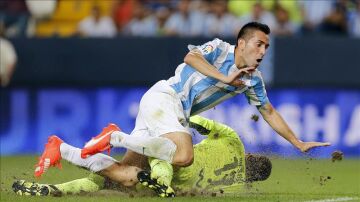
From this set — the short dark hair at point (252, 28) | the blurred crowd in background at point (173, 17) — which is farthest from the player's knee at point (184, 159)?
the blurred crowd in background at point (173, 17)

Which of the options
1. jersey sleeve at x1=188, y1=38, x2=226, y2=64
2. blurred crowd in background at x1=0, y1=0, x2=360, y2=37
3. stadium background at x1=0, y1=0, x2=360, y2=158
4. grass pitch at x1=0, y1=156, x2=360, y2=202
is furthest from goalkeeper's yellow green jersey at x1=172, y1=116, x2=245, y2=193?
blurred crowd in background at x1=0, y1=0, x2=360, y2=37

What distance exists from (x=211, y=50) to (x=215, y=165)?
3.96ft

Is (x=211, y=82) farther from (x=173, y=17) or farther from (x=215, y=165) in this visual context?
(x=173, y=17)

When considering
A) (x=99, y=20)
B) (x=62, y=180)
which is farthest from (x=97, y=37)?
(x=62, y=180)

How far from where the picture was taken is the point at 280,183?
12.7 metres

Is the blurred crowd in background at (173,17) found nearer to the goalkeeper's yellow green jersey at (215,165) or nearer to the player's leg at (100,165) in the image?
the goalkeeper's yellow green jersey at (215,165)

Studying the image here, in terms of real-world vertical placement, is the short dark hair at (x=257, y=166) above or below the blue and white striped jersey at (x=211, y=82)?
below

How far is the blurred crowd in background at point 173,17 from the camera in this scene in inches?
766

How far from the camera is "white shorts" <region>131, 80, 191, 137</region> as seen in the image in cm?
1045

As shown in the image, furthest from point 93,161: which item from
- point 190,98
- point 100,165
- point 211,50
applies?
point 211,50

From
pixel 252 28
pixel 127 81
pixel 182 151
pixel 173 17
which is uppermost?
pixel 173 17

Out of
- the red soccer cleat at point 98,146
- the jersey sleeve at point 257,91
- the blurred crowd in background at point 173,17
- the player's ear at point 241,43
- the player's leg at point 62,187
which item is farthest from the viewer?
the blurred crowd in background at point 173,17

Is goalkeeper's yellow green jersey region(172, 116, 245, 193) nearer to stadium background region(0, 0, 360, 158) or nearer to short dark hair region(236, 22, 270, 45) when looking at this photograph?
short dark hair region(236, 22, 270, 45)

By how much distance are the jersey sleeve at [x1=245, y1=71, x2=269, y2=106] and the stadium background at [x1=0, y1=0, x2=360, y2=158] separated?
7.67 meters
